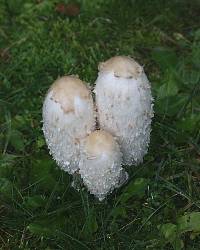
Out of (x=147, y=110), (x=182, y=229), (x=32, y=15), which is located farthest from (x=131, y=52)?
(x=182, y=229)

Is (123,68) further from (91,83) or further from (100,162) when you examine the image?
(91,83)

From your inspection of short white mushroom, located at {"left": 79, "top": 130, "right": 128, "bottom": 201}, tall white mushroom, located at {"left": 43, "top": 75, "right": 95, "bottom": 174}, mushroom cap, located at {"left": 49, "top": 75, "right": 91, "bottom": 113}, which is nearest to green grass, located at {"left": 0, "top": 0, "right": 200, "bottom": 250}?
short white mushroom, located at {"left": 79, "top": 130, "right": 128, "bottom": 201}

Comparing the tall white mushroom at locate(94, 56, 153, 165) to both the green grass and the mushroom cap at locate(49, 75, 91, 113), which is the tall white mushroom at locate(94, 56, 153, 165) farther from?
the green grass

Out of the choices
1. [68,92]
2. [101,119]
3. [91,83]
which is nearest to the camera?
[68,92]

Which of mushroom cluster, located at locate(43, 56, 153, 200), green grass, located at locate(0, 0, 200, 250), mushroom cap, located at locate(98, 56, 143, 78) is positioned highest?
mushroom cap, located at locate(98, 56, 143, 78)

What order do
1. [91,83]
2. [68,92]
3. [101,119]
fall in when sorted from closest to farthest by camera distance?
[68,92] < [101,119] < [91,83]

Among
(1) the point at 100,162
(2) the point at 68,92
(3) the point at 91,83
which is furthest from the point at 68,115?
(3) the point at 91,83

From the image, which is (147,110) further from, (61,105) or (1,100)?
(1,100)
